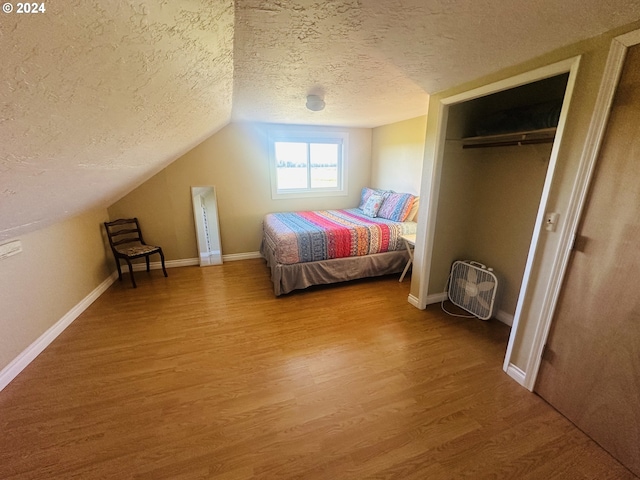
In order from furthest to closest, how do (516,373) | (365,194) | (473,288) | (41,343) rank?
(365,194)
(473,288)
(41,343)
(516,373)

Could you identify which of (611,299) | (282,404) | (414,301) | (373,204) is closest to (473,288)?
(414,301)

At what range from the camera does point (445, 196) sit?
2.35 metres

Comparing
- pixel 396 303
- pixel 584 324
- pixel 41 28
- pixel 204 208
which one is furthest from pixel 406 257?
pixel 41 28

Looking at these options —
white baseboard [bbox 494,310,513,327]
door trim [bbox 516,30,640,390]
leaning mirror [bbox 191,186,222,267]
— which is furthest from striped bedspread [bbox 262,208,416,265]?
door trim [bbox 516,30,640,390]

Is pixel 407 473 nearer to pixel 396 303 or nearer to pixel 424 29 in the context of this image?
pixel 396 303

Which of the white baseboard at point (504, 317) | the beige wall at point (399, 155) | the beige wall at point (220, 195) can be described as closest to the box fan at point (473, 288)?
the white baseboard at point (504, 317)

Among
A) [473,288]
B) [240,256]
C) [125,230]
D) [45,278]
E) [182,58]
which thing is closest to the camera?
[182,58]

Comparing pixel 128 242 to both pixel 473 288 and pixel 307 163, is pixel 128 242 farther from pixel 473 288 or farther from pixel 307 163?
pixel 473 288

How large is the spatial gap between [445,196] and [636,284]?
135cm

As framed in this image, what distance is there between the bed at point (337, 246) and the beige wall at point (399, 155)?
312mm

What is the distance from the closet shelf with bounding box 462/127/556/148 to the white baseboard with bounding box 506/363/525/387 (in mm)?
1533

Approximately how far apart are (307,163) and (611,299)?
364 cm

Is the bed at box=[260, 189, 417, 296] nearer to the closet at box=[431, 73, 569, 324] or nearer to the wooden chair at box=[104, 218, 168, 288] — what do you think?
the closet at box=[431, 73, 569, 324]

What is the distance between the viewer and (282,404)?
1.57 meters
